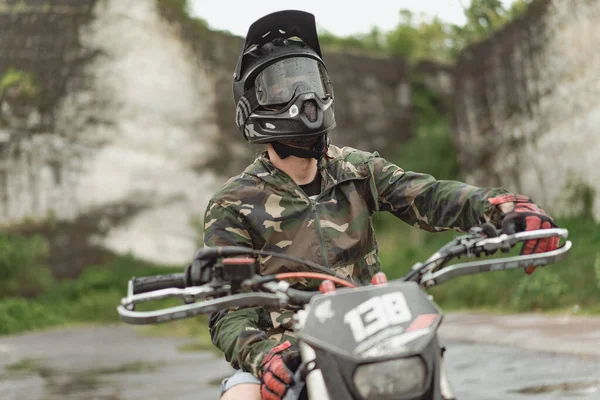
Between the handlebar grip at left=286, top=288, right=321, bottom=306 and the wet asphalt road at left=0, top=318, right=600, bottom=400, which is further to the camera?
the wet asphalt road at left=0, top=318, right=600, bottom=400

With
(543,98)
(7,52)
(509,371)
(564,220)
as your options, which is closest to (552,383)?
(509,371)

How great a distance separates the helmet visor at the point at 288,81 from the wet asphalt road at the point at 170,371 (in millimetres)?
3695

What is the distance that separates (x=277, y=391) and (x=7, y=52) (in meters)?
19.6

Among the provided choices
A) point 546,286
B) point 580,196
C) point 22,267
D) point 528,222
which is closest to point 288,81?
point 528,222

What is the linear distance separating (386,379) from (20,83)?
19.6 meters

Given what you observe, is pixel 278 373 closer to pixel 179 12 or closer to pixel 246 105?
pixel 246 105

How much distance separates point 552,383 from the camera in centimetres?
670

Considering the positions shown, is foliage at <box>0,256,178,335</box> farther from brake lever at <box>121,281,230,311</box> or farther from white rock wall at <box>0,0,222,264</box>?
brake lever at <box>121,281,230,311</box>

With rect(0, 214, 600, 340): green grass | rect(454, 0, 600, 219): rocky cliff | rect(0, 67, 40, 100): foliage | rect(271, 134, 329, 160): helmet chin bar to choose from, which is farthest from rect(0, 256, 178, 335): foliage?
rect(271, 134, 329, 160): helmet chin bar

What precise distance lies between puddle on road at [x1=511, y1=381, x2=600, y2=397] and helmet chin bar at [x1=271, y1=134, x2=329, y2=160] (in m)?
3.64

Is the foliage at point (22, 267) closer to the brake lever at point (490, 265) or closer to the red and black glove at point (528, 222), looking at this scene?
the red and black glove at point (528, 222)

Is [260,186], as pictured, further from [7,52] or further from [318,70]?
[7,52]

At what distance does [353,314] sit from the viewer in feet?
7.24

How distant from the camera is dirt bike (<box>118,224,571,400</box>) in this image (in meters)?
2.15
